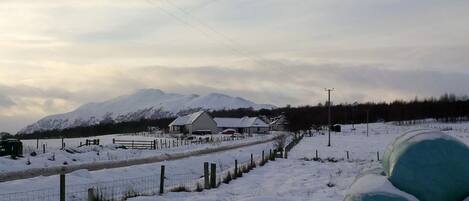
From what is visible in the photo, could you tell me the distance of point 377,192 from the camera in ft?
20.0

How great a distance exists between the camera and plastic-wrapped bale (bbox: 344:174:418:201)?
239 inches

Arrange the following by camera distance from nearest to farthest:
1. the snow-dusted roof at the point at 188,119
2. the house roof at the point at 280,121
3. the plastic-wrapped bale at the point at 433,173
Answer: the plastic-wrapped bale at the point at 433,173 → the snow-dusted roof at the point at 188,119 → the house roof at the point at 280,121

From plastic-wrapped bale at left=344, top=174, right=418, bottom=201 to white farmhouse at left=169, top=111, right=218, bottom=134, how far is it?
136m

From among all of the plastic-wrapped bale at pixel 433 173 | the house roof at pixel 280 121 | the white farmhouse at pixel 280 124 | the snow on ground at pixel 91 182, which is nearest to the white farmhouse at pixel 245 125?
the white farmhouse at pixel 280 124

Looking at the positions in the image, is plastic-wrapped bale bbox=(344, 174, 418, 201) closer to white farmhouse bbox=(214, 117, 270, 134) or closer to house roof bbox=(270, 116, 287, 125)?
white farmhouse bbox=(214, 117, 270, 134)

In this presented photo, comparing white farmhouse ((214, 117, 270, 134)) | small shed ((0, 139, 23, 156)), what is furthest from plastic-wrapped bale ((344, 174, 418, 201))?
white farmhouse ((214, 117, 270, 134))

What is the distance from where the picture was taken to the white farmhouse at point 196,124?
144 meters

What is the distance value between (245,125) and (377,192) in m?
167

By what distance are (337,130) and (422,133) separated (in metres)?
125

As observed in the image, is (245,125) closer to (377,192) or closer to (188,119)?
(188,119)

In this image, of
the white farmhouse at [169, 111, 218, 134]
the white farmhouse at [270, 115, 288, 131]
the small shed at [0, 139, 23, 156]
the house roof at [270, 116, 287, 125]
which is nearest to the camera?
the small shed at [0, 139, 23, 156]

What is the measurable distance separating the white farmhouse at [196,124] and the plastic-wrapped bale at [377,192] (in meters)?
136

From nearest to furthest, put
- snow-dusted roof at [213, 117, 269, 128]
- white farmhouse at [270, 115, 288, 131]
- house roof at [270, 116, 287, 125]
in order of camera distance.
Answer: snow-dusted roof at [213, 117, 269, 128], white farmhouse at [270, 115, 288, 131], house roof at [270, 116, 287, 125]

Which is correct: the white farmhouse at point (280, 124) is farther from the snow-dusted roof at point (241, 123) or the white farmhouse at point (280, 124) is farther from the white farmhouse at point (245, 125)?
the snow-dusted roof at point (241, 123)
